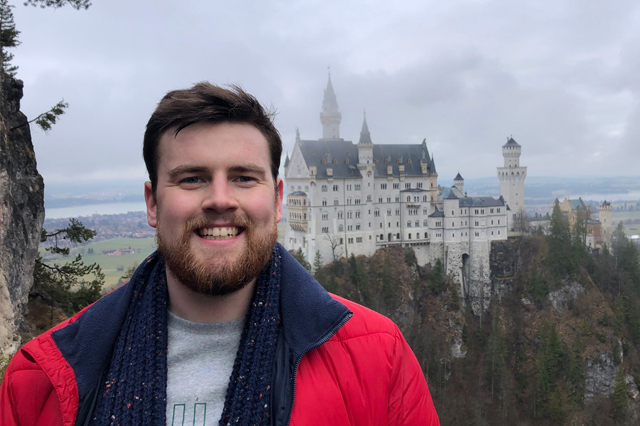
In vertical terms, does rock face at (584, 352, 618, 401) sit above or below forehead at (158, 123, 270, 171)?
A: below

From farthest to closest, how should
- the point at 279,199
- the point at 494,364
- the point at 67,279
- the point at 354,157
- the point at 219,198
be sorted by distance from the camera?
1. the point at 354,157
2. the point at 494,364
3. the point at 67,279
4. the point at 279,199
5. the point at 219,198

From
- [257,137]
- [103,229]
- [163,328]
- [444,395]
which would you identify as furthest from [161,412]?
[444,395]

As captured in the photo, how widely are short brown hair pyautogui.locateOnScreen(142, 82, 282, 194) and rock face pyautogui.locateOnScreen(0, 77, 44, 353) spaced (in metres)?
8.81

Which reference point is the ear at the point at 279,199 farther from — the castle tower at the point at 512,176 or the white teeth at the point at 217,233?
the castle tower at the point at 512,176

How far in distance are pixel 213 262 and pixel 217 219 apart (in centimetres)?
22

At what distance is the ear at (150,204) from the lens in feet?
9.36

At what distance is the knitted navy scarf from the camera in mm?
2455

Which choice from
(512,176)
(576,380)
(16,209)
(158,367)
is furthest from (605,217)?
(158,367)

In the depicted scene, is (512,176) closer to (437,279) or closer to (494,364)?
(437,279)

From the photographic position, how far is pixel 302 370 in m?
2.62

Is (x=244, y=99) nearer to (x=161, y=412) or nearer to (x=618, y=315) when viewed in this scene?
(x=161, y=412)

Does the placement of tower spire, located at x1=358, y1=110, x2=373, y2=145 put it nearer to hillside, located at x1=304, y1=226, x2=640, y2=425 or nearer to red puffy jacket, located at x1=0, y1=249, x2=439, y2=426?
hillside, located at x1=304, y1=226, x2=640, y2=425

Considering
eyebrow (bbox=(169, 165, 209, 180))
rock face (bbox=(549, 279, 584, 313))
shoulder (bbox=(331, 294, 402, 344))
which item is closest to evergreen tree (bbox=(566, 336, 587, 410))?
rock face (bbox=(549, 279, 584, 313))

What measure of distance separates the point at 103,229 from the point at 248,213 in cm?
3210
